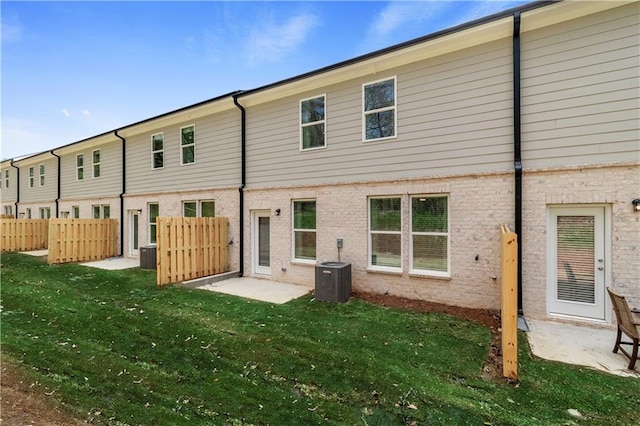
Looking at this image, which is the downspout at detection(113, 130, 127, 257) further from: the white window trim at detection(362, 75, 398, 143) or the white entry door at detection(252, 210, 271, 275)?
the white window trim at detection(362, 75, 398, 143)

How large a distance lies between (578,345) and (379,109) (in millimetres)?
6173

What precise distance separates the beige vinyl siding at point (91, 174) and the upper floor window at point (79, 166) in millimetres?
218

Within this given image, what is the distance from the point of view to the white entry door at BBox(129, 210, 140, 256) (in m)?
13.8

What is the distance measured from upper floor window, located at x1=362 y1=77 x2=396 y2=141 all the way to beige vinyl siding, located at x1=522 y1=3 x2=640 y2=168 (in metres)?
2.74

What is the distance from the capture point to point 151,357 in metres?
4.37

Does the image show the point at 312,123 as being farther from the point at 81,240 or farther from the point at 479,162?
the point at 81,240

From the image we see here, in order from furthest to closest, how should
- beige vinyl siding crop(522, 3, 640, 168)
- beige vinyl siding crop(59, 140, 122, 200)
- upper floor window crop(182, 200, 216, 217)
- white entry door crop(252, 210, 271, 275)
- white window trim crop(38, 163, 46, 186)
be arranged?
white window trim crop(38, 163, 46, 186), beige vinyl siding crop(59, 140, 122, 200), upper floor window crop(182, 200, 216, 217), white entry door crop(252, 210, 271, 275), beige vinyl siding crop(522, 3, 640, 168)

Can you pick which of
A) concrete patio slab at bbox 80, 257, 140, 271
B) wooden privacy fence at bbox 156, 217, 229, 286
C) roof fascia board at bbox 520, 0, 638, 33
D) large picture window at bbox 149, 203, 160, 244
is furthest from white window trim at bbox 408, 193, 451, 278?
large picture window at bbox 149, 203, 160, 244

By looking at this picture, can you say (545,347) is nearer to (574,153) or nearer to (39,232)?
(574,153)

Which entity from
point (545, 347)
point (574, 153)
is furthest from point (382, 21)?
point (545, 347)

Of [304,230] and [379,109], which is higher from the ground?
[379,109]

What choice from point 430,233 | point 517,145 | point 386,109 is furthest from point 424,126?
point 430,233

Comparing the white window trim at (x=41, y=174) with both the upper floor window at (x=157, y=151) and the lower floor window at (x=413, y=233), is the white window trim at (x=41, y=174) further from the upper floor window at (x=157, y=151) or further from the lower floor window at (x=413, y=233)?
the lower floor window at (x=413, y=233)

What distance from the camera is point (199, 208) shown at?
11.5 meters
